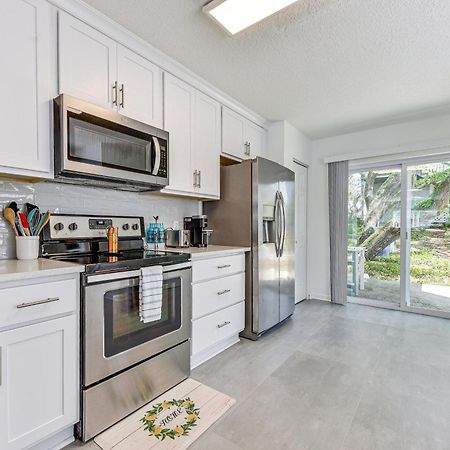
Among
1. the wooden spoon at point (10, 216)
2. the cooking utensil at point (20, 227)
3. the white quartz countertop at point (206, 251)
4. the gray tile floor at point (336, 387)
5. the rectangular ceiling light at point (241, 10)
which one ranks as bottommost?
the gray tile floor at point (336, 387)

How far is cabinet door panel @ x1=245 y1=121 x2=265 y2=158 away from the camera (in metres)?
3.34

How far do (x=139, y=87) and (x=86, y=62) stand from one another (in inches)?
15.6

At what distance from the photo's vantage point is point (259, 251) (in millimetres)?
2697

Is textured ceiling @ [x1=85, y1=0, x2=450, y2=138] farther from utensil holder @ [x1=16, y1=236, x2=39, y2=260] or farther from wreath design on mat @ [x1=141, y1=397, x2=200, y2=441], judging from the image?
wreath design on mat @ [x1=141, y1=397, x2=200, y2=441]

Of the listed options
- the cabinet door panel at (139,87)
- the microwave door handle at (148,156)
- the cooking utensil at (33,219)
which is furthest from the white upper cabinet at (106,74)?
the cooking utensil at (33,219)

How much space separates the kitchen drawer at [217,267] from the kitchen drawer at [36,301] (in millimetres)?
922

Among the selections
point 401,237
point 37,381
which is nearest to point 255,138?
point 401,237

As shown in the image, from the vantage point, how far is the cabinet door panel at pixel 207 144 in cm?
261

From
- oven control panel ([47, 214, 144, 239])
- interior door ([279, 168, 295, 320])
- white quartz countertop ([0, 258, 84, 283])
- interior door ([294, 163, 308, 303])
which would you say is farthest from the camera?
interior door ([294, 163, 308, 303])

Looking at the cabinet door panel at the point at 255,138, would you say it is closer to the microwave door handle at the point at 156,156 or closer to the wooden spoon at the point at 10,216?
the microwave door handle at the point at 156,156

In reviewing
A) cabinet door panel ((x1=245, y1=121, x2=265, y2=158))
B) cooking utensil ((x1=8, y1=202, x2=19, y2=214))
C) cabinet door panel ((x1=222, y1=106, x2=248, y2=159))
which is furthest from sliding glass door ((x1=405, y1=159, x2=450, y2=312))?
cooking utensil ((x1=8, y1=202, x2=19, y2=214))

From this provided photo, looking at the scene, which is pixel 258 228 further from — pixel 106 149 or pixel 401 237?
pixel 401 237

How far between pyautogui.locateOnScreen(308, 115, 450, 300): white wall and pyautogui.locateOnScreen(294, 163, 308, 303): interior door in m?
0.12

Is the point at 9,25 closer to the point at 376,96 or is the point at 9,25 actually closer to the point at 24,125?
the point at 24,125
